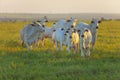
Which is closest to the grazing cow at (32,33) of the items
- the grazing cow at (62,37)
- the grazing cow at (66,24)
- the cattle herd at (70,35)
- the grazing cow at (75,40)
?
the cattle herd at (70,35)

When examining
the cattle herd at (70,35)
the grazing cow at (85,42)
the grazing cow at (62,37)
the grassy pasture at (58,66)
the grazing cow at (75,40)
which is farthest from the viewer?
the grazing cow at (62,37)

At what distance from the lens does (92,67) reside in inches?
596

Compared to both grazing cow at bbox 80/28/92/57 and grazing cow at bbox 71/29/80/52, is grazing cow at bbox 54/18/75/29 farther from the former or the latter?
grazing cow at bbox 80/28/92/57

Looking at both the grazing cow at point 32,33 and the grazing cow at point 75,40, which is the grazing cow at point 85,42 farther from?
the grazing cow at point 32,33

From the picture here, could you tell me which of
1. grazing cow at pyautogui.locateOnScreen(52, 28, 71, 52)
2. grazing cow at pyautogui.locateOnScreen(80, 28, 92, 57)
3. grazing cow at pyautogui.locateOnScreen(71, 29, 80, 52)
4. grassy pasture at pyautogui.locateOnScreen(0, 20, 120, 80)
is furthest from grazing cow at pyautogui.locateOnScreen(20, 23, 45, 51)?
grazing cow at pyautogui.locateOnScreen(80, 28, 92, 57)

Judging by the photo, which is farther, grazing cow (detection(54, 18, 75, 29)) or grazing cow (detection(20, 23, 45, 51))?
grazing cow (detection(54, 18, 75, 29))

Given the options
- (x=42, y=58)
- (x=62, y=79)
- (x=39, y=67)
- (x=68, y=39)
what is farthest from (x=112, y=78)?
(x=68, y=39)

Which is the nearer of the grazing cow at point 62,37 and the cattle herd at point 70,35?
the cattle herd at point 70,35

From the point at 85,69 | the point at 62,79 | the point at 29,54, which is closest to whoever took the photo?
the point at 62,79

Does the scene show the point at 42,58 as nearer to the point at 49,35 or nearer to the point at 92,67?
the point at 92,67

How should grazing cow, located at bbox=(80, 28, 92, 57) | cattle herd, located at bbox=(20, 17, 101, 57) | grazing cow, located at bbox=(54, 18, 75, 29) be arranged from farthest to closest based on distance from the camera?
grazing cow, located at bbox=(54, 18, 75, 29)
cattle herd, located at bbox=(20, 17, 101, 57)
grazing cow, located at bbox=(80, 28, 92, 57)

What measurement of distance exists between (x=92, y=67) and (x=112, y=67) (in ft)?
2.56

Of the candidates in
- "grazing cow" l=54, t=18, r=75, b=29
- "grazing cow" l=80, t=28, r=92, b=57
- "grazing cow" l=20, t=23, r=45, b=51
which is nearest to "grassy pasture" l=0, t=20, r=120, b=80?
"grazing cow" l=80, t=28, r=92, b=57

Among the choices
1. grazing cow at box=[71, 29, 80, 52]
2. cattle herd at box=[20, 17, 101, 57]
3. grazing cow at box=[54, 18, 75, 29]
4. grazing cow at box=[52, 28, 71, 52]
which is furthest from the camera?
grazing cow at box=[54, 18, 75, 29]
